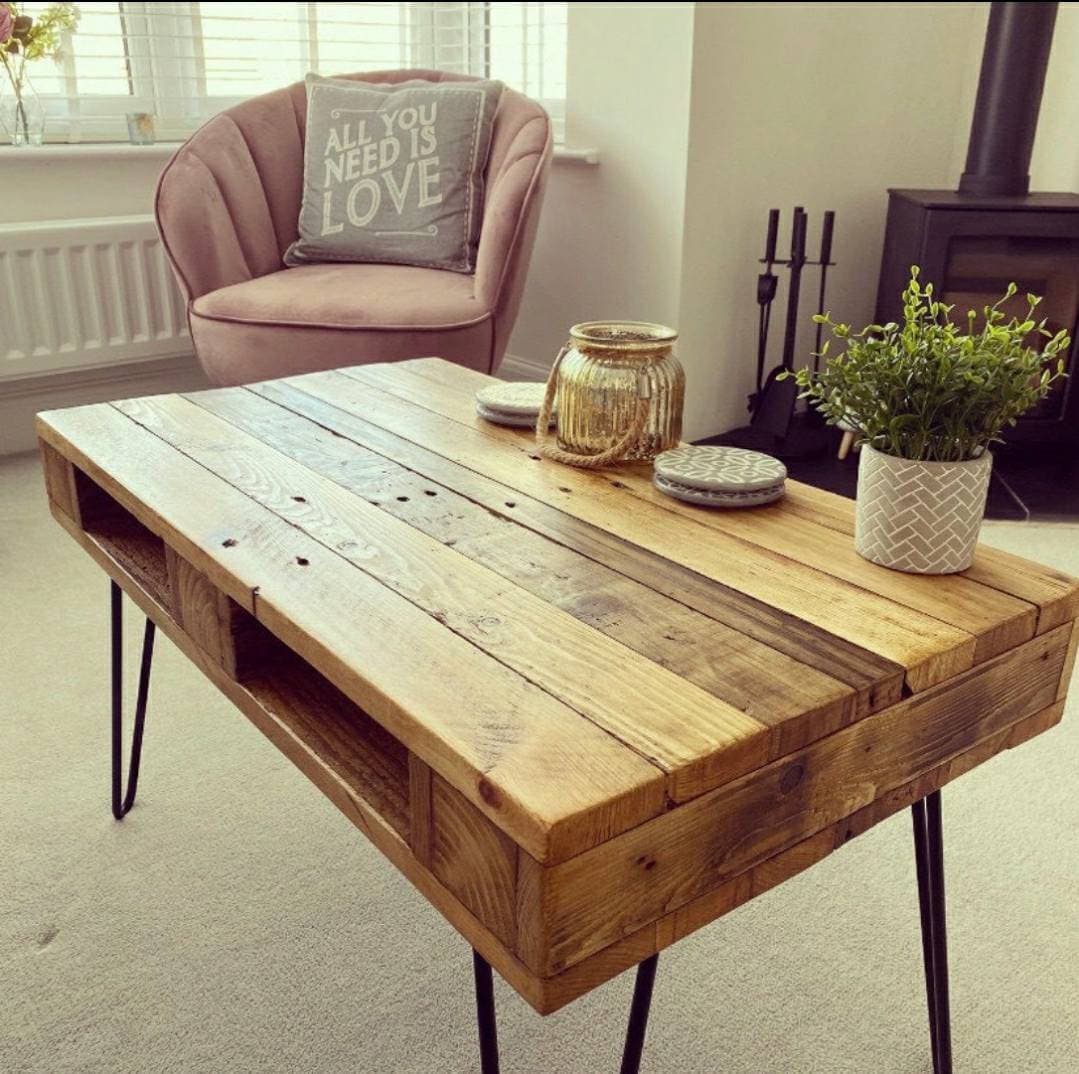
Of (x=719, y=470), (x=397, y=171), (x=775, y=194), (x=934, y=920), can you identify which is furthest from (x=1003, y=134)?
(x=934, y=920)

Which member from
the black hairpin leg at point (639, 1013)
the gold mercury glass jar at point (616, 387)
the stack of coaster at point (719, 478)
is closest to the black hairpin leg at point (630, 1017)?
the black hairpin leg at point (639, 1013)

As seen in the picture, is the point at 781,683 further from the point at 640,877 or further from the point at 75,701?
the point at 75,701

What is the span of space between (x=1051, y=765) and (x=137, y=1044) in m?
1.18

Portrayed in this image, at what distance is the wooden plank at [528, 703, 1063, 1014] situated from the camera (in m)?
0.63

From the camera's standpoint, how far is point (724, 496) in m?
1.03

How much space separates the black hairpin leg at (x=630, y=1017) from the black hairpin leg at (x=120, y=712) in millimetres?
654

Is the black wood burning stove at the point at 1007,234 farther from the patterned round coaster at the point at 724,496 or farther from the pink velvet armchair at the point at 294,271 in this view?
the patterned round coaster at the point at 724,496

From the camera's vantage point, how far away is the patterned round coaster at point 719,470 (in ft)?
3.38

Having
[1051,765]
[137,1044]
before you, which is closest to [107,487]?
[137,1044]

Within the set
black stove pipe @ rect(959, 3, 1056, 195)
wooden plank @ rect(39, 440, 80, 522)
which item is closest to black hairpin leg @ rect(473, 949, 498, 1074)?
wooden plank @ rect(39, 440, 80, 522)

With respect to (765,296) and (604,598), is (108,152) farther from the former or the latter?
(604,598)

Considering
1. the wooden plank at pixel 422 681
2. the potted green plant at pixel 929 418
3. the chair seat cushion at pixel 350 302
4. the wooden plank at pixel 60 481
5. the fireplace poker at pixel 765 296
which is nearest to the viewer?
the wooden plank at pixel 422 681

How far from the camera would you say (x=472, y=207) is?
2.52 meters

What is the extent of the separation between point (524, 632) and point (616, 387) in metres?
0.40
